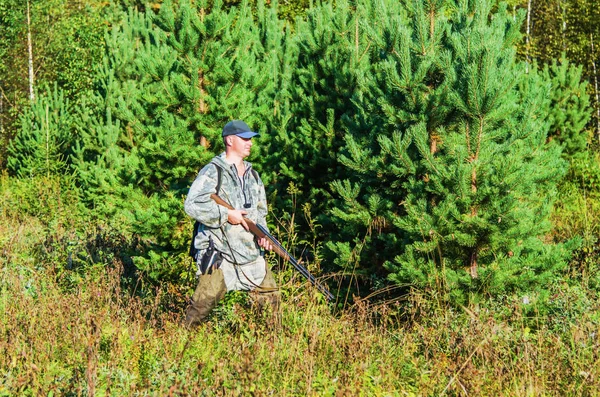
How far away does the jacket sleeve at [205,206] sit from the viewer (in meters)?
5.29

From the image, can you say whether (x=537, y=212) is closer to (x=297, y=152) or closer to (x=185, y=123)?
(x=297, y=152)

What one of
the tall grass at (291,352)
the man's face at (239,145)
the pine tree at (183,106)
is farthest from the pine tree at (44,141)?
the man's face at (239,145)

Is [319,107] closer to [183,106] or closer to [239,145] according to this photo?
[183,106]

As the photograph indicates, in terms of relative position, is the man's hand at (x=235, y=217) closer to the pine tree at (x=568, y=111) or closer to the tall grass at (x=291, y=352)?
the tall grass at (x=291, y=352)

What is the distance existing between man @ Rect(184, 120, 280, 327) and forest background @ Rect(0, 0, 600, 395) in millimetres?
197

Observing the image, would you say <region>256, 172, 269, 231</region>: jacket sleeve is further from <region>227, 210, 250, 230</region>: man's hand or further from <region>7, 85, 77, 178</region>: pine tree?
<region>7, 85, 77, 178</region>: pine tree

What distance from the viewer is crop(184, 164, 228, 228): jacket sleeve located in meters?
5.29

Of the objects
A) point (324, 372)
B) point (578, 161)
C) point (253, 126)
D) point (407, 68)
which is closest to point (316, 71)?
point (253, 126)

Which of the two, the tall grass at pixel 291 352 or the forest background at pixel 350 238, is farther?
the forest background at pixel 350 238

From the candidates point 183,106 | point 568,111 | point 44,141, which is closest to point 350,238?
point 183,106

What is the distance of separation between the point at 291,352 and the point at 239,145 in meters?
1.71

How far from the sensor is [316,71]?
8.55m

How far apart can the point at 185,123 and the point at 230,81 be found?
684mm

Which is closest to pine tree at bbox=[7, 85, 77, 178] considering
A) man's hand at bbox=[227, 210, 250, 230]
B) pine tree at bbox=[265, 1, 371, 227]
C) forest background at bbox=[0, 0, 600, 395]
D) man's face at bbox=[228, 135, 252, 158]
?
forest background at bbox=[0, 0, 600, 395]
